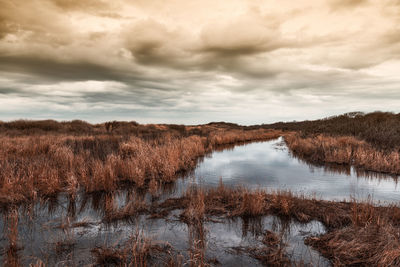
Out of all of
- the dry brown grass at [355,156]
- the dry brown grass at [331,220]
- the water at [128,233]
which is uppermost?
the dry brown grass at [355,156]

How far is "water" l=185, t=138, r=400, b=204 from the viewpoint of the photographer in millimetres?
8453

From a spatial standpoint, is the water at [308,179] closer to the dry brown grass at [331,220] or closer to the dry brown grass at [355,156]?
the dry brown grass at [355,156]

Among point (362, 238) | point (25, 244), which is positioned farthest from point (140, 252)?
point (362, 238)

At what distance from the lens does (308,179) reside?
1079 centimetres

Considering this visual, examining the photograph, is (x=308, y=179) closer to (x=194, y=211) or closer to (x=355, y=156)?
(x=355, y=156)

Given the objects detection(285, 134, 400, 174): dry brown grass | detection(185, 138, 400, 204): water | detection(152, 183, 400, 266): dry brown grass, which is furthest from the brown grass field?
detection(185, 138, 400, 204): water

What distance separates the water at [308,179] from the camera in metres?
8.45

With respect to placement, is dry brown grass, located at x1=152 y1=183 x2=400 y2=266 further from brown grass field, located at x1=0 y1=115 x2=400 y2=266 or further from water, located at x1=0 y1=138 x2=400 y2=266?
water, located at x1=0 y1=138 x2=400 y2=266

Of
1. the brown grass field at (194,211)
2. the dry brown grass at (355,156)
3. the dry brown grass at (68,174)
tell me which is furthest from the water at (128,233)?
the dry brown grass at (355,156)

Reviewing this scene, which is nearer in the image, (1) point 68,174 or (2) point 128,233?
(2) point 128,233

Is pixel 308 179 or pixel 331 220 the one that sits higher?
pixel 331 220

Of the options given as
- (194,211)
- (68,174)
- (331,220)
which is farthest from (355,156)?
(68,174)

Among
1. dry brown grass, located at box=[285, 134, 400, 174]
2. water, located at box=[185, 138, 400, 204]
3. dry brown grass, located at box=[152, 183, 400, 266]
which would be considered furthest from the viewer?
dry brown grass, located at box=[285, 134, 400, 174]

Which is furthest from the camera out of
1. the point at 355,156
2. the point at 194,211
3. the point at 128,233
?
the point at 355,156
